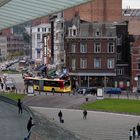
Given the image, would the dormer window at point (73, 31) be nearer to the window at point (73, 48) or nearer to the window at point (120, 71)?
the window at point (73, 48)

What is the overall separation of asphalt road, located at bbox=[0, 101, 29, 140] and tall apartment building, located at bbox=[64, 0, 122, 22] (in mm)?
42629

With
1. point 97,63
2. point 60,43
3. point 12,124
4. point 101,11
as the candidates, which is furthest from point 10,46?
point 12,124

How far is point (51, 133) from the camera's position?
21.6 meters

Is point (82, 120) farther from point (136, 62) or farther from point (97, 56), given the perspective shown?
point (97, 56)

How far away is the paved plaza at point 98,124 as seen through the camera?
100ft

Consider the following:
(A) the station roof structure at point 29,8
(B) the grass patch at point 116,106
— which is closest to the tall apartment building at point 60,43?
(B) the grass patch at point 116,106

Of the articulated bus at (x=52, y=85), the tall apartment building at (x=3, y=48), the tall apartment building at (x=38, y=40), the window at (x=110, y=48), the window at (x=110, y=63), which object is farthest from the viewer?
the tall apartment building at (x=3, y=48)

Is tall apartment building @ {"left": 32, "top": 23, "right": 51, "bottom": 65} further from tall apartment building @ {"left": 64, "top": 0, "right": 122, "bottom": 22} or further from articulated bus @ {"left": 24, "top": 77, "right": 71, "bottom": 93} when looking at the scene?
articulated bus @ {"left": 24, "top": 77, "right": 71, "bottom": 93}

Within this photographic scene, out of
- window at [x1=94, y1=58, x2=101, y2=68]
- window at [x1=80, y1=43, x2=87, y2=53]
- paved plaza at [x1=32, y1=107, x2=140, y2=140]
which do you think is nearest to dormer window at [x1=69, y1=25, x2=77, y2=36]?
window at [x1=80, y1=43, x2=87, y2=53]

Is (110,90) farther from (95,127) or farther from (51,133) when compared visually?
(51,133)

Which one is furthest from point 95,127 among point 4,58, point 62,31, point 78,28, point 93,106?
point 4,58

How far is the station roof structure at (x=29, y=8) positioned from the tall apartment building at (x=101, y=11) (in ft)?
151

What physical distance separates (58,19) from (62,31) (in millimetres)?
4662

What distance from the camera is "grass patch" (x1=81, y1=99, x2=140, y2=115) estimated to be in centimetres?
4300
